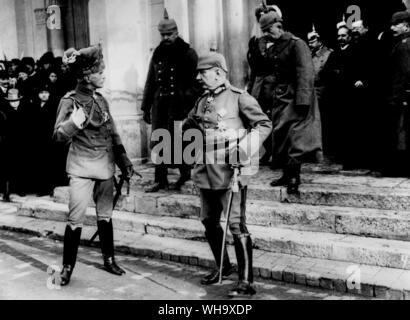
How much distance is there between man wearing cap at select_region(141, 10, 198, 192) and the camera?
315 inches

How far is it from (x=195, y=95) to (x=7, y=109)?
3980 mm

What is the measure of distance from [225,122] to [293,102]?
73.0 inches

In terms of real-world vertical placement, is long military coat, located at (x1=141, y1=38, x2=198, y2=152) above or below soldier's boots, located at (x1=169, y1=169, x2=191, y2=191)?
above

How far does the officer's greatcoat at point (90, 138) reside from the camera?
232 inches

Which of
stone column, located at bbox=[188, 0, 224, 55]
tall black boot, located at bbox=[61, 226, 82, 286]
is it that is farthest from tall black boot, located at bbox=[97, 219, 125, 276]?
stone column, located at bbox=[188, 0, 224, 55]

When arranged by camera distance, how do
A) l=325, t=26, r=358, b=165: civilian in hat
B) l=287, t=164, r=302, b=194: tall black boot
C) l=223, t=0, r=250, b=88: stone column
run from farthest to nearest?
l=223, t=0, r=250, b=88: stone column < l=325, t=26, r=358, b=165: civilian in hat < l=287, t=164, r=302, b=194: tall black boot

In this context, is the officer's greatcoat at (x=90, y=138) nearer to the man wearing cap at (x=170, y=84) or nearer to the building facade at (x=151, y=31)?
the man wearing cap at (x=170, y=84)

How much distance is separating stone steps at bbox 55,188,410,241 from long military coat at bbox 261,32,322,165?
2.06 ft

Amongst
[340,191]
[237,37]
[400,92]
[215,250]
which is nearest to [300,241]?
[340,191]

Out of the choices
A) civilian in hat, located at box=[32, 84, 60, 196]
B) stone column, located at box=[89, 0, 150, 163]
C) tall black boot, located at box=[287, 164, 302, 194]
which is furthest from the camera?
stone column, located at box=[89, 0, 150, 163]

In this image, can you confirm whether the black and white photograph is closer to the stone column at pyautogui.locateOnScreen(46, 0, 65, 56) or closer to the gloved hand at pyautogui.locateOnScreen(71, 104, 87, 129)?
the gloved hand at pyautogui.locateOnScreen(71, 104, 87, 129)
